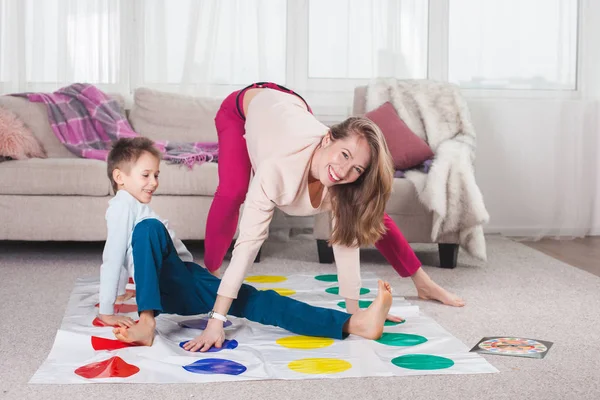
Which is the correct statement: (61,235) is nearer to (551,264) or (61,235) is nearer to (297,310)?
(297,310)

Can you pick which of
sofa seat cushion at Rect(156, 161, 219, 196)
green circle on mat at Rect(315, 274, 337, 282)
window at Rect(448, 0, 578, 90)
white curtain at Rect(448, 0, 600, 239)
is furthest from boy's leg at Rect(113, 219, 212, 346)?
window at Rect(448, 0, 578, 90)

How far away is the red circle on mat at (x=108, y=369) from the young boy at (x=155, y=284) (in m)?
0.12

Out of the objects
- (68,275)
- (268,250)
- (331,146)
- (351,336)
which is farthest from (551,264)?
(68,275)

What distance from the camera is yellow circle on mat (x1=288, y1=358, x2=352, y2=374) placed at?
1.99 metres

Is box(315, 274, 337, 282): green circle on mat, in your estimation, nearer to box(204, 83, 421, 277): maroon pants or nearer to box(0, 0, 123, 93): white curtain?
box(204, 83, 421, 277): maroon pants

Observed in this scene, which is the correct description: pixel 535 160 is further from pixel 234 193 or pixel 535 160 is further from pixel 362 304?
pixel 234 193

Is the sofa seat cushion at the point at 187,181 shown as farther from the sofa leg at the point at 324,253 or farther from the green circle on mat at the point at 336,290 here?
the green circle on mat at the point at 336,290

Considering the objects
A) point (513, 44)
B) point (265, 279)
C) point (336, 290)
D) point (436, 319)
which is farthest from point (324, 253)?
point (513, 44)

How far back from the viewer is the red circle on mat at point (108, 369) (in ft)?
6.37

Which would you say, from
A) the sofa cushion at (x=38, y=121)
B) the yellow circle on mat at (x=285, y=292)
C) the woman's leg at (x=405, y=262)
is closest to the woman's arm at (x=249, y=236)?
the woman's leg at (x=405, y=262)

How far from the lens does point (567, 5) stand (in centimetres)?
458

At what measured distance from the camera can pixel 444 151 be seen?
3.61 m

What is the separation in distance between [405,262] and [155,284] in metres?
0.89

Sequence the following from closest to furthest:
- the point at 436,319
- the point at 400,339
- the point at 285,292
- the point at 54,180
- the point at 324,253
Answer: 1. the point at 400,339
2. the point at 436,319
3. the point at 285,292
4. the point at 54,180
5. the point at 324,253
